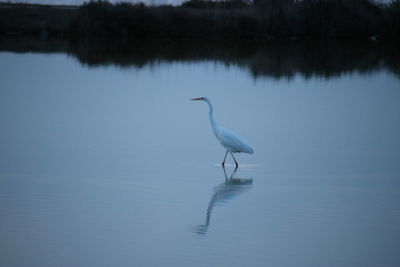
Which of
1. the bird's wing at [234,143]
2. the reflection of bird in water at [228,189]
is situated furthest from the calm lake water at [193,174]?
the bird's wing at [234,143]

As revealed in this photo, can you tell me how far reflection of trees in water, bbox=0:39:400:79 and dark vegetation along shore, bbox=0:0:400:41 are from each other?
224cm

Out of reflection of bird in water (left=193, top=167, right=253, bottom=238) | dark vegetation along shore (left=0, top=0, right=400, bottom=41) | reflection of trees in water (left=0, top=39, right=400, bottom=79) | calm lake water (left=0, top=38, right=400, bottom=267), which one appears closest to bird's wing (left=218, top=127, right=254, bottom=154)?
calm lake water (left=0, top=38, right=400, bottom=267)

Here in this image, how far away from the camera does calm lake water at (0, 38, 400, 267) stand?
17.2ft

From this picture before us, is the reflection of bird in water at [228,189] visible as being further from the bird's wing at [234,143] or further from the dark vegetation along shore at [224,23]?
the dark vegetation along shore at [224,23]

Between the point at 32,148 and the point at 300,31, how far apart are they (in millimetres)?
26554

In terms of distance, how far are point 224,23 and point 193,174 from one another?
25974 millimetres

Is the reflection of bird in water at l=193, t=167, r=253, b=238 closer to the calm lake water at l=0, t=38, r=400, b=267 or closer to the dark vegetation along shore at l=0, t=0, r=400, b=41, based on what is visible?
the calm lake water at l=0, t=38, r=400, b=267

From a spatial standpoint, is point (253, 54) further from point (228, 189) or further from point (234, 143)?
point (228, 189)

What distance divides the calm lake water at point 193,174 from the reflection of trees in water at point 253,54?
3365mm

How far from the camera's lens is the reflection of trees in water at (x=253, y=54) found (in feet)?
66.1

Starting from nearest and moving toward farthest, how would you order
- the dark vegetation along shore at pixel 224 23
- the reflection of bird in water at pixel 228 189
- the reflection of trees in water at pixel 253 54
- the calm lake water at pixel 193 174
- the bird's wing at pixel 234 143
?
the calm lake water at pixel 193 174 < the reflection of bird in water at pixel 228 189 < the bird's wing at pixel 234 143 < the reflection of trees in water at pixel 253 54 < the dark vegetation along shore at pixel 224 23

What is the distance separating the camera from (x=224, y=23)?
3297cm

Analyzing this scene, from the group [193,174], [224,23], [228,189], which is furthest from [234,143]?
[224,23]

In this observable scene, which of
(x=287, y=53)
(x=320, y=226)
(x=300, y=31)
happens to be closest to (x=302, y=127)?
(x=320, y=226)
